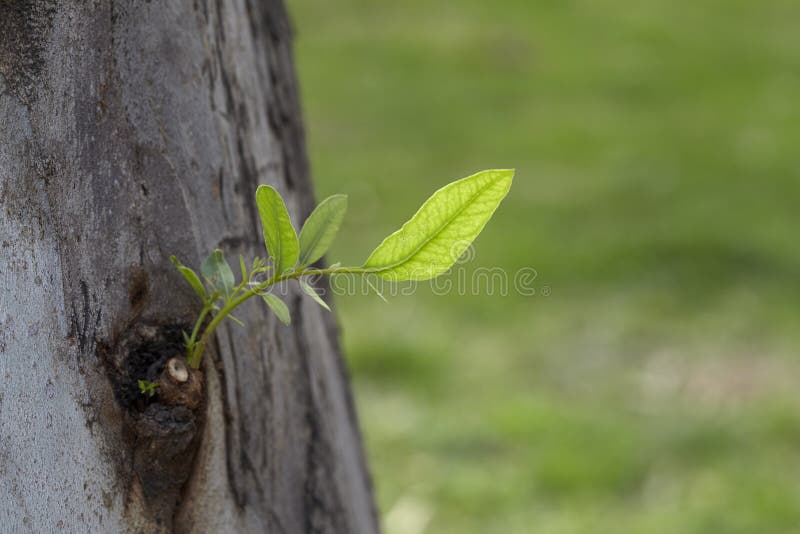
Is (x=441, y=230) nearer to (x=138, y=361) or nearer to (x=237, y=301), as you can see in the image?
(x=237, y=301)

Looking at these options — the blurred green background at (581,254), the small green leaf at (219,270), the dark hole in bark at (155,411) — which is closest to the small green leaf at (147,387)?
the dark hole in bark at (155,411)

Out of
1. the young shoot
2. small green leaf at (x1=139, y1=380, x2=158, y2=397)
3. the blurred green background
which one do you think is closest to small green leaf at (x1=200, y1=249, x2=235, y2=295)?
the young shoot

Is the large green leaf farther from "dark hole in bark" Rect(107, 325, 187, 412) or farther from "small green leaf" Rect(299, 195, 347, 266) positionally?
"dark hole in bark" Rect(107, 325, 187, 412)

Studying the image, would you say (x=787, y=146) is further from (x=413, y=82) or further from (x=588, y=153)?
(x=413, y=82)

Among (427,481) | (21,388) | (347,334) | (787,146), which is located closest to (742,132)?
(787,146)

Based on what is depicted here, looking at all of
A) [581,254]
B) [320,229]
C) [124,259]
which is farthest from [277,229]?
[581,254]

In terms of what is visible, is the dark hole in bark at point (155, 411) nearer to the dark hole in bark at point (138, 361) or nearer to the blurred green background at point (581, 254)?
the dark hole in bark at point (138, 361)
